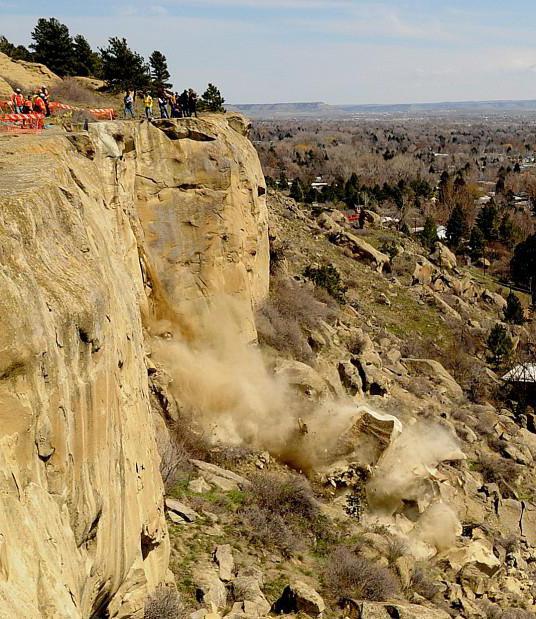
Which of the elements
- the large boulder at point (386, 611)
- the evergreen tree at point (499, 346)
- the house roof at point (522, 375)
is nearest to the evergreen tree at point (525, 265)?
the evergreen tree at point (499, 346)

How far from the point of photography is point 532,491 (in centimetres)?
1789

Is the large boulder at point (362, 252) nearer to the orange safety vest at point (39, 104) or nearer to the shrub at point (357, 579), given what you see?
the orange safety vest at point (39, 104)

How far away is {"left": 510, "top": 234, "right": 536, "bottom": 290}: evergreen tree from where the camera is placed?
158 feet

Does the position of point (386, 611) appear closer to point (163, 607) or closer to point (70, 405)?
point (163, 607)

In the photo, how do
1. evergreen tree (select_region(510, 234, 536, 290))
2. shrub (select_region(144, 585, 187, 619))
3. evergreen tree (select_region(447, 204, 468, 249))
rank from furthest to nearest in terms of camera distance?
evergreen tree (select_region(447, 204, 468, 249))
evergreen tree (select_region(510, 234, 536, 290))
shrub (select_region(144, 585, 187, 619))

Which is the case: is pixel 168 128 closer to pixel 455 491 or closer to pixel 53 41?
pixel 455 491

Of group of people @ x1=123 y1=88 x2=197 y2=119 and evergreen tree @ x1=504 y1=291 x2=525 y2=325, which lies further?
evergreen tree @ x1=504 y1=291 x2=525 y2=325

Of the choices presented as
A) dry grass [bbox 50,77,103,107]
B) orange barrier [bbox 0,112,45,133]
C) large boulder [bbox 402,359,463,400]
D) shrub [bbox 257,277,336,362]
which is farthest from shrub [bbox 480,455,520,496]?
dry grass [bbox 50,77,103,107]

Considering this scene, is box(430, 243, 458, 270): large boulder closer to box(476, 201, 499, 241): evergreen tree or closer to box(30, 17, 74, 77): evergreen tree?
box(476, 201, 499, 241): evergreen tree

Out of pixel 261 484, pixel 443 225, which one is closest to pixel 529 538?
pixel 261 484

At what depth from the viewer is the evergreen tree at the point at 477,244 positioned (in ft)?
180

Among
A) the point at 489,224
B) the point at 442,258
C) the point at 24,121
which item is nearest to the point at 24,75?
the point at 24,121

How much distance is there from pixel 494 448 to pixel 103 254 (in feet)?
55.4

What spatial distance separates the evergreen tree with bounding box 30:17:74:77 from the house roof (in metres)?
26.6
